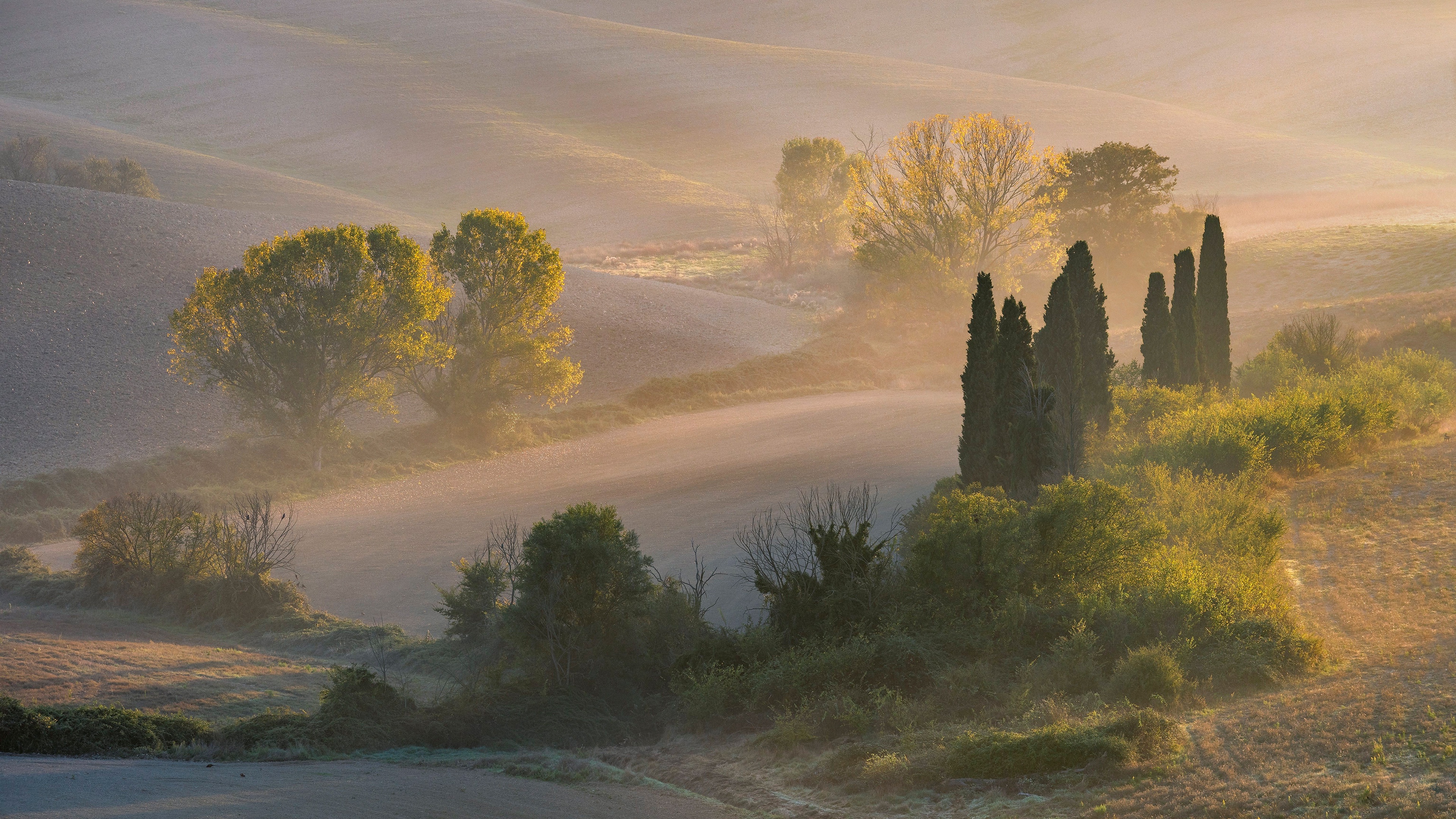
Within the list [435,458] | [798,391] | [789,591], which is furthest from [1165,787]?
[798,391]

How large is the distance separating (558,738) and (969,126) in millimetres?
41360

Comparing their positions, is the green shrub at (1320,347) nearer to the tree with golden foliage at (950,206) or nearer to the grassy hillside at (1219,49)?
the tree with golden foliage at (950,206)

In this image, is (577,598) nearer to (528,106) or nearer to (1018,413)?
(1018,413)

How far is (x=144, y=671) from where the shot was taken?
14.2 m

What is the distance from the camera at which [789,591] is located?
14820 mm

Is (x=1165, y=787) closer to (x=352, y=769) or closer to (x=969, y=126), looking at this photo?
(x=352, y=769)

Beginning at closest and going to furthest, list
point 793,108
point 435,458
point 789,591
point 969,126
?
point 789,591, point 435,458, point 969,126, point 793,108

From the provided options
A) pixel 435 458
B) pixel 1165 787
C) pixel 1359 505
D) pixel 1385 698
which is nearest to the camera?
pixel 1165 787

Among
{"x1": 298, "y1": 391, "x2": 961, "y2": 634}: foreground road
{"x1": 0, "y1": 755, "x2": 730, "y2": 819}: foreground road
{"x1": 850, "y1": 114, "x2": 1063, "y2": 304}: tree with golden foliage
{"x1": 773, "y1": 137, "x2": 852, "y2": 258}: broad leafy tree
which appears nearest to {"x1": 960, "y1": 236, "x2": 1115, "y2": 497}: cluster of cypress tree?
{"x1": 298, "y1": 391, "x2": 961, "y2": 634}: foreground road

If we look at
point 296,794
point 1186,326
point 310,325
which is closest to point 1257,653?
point 296,794

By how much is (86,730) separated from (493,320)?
23.2 m

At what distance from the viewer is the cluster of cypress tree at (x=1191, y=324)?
28234mm

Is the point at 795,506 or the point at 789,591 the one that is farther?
the point at 795,506

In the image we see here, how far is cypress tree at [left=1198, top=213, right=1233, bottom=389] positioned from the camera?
99.2 feet
